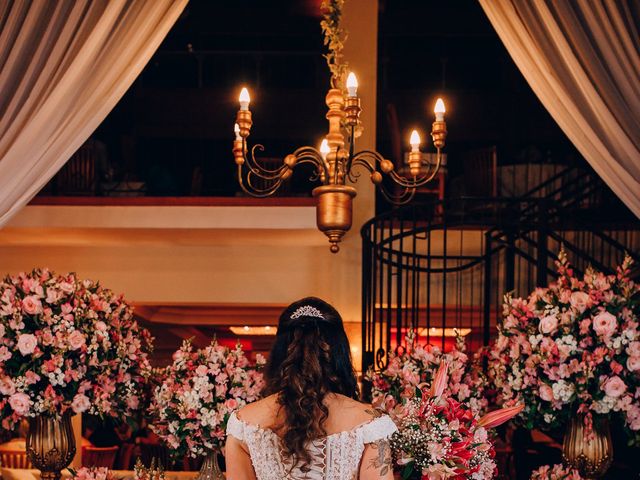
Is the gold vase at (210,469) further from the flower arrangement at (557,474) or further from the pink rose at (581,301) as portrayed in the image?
the pink rose at (581,301)

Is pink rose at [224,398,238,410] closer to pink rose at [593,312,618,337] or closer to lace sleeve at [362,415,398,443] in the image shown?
lace sleeve at [362,415,398,443]

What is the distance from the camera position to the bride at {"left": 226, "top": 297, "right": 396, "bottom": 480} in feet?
7.52

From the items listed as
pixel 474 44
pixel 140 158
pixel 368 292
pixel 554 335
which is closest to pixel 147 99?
pixel 140 158

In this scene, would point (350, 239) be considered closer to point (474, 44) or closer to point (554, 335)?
point (554, 335)

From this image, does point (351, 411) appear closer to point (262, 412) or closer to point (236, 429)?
point (262, 412)

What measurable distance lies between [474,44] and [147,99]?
A: 6.23m

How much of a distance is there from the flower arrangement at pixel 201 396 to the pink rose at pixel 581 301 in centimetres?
149

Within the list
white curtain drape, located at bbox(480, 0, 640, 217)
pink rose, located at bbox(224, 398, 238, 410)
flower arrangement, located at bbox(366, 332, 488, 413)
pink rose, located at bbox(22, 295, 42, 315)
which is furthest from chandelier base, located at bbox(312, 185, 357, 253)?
pink rose, located at bbox(22, 295, 42, 315)

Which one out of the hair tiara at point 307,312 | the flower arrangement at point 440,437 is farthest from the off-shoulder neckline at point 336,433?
the hair tiara at point 307,312

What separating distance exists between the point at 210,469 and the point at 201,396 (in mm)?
357

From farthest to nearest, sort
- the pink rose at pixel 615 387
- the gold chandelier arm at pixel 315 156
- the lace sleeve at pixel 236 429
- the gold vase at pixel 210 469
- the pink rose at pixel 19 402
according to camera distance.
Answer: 1. the gold chandelier arm at pixel 315 156
2. the gold vase at pixel 210 469
3. the pink rose at pixel 19 402
4. the pink rose at pixel 615 387
5. the lace sleeve at pixel 236 429

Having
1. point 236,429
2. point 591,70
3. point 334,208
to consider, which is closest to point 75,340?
point 236,429

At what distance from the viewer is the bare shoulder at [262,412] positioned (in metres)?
2.37

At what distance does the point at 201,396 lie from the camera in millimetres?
3387
